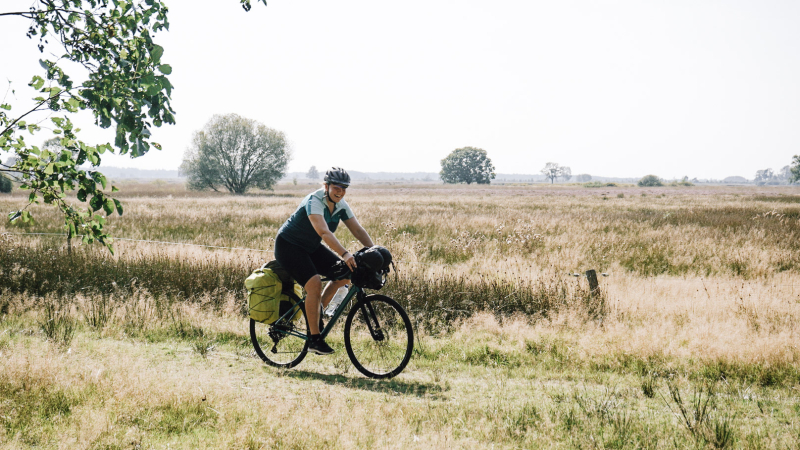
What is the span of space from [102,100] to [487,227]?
16580mm

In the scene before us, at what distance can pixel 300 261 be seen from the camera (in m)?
5.53

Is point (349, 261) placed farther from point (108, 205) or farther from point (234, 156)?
point (234, 156)

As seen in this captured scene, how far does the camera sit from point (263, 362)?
6.18 meters

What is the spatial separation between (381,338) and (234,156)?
63949 mm

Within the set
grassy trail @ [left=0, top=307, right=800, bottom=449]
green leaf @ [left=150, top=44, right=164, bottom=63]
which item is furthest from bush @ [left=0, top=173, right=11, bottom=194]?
green leaf @ [left=150, top=44, right=164, bottom=63]

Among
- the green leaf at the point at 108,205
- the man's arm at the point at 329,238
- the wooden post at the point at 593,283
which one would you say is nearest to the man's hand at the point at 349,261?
the man's arm at the point at 329,238

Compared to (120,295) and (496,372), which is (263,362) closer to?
(496,372)

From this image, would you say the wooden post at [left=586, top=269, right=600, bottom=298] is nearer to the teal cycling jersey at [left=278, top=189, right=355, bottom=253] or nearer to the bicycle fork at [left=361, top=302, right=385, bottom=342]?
the bicycle fork at [left=361, top=302, right=385, bottom=342]

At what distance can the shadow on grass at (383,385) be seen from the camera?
16.6ft

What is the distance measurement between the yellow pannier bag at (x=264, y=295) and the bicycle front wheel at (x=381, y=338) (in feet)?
3.68

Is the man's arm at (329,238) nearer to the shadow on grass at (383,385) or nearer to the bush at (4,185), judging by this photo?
the shadow on grass at (383,385)

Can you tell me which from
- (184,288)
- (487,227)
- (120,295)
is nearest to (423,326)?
(184,288)

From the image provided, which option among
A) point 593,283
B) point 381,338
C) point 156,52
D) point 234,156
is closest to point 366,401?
point 381,338

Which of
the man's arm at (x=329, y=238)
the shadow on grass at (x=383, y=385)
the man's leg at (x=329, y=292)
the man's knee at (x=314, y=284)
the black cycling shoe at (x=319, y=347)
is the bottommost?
the shadow on grass at (x=383, y=385)
